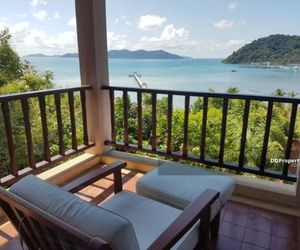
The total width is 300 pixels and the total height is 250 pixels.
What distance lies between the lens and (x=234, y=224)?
2090mm

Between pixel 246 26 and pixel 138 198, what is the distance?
45.3ft

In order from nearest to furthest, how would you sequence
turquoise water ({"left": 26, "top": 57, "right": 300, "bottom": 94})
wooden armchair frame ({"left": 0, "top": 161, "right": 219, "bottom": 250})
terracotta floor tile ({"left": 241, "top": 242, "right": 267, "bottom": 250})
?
wooden armchair frame ({"left": 0, "top": 161, "right": 219, "bottom": 250}) → terracotta floor tile ({"left": 241, "top": 242, "right": 267, "bottom": 250}) → turquoise water ({"left": 26, "top": 57, "right": 300, "bottom": 94})

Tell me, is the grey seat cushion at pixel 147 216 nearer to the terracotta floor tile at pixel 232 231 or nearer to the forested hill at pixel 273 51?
the terracotta floor tile at pixel 232 231

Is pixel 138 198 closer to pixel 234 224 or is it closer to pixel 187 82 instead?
pixel 234 224

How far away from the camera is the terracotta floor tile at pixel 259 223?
2030mm

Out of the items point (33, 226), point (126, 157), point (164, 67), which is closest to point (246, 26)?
point (164, 67)

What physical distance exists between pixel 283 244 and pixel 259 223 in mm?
255

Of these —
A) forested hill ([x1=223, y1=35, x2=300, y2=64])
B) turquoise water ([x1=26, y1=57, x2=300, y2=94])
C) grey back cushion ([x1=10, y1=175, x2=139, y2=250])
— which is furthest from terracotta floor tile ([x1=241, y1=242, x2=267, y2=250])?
turquoise water ([x1=26, y1=57, x2=300, y2=94])

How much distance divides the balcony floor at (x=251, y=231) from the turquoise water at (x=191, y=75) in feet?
21.5

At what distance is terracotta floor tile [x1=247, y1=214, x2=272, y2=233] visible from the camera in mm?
2030

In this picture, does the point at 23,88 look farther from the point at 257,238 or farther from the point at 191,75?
the point at 191,75

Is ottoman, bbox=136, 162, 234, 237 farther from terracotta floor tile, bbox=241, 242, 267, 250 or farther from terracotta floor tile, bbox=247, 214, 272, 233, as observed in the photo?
terracotta floor tile, bbox=247, 214, 272, 233

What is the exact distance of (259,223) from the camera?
210 centimetres

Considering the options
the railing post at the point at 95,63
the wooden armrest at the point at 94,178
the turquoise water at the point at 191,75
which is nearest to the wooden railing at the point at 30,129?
the railing post at the point at 95,63
